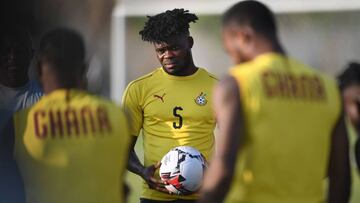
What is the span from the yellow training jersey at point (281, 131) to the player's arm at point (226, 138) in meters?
0.05

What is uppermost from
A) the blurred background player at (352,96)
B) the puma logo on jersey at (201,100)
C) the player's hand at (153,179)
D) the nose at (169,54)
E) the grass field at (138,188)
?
the nose at (169,54)

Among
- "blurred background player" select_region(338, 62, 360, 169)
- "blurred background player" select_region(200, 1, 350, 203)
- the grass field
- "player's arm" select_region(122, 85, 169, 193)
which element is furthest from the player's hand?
the grass field

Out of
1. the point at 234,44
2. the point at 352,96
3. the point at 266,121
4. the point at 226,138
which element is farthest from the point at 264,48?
the point at 352,96

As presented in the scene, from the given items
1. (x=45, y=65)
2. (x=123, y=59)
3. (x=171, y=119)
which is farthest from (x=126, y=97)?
(x=123, y=59)

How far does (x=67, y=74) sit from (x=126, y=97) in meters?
2.43

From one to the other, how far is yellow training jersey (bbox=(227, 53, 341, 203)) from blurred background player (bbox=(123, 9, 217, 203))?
231cm

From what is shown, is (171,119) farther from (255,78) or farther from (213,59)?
(213,59)

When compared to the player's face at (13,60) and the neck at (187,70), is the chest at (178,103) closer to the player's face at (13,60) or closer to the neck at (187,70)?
the neck at (187,70)

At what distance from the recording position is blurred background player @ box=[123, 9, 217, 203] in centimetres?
715

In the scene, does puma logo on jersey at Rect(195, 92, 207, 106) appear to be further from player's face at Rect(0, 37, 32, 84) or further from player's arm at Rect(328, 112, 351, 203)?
player's arm at Rect(328, 112, 351, 203)

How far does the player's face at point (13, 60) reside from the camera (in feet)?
21.7

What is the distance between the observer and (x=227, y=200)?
15.9ft

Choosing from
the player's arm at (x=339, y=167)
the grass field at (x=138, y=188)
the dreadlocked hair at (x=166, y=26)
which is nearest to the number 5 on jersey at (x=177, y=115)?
the dreadlocked hair at (x=166, y=26)

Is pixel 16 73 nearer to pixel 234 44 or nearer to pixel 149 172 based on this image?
pixel 149 172
